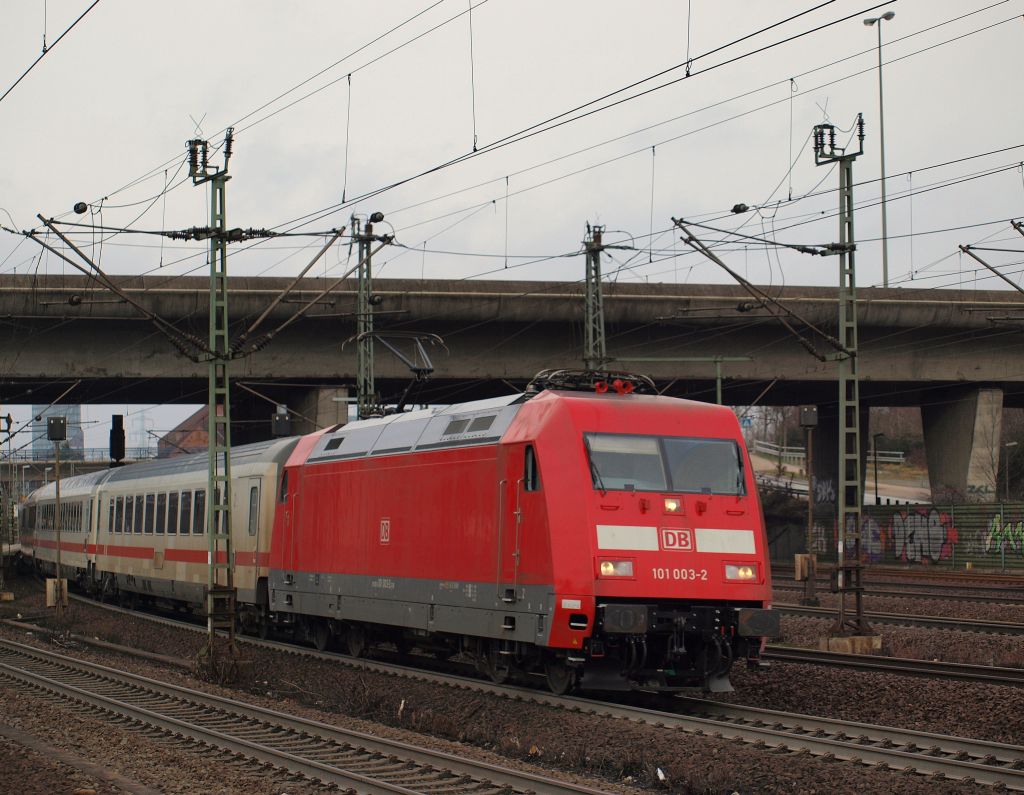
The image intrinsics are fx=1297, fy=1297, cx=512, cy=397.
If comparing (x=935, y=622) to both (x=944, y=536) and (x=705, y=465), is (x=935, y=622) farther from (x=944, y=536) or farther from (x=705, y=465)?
(x=944, y=536)

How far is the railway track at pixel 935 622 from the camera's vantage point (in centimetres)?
2220

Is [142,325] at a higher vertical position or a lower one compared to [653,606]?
higher

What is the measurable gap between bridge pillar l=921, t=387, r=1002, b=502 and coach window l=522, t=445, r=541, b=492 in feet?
109

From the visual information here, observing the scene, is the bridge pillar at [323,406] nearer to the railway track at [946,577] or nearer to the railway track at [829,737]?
the railway track at [946,577]

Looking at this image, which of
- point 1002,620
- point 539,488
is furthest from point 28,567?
point 539,488

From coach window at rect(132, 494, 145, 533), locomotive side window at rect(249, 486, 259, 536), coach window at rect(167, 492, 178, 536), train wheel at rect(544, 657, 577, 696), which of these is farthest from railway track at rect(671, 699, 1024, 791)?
coach window at rect(132, 494, 145, 533)

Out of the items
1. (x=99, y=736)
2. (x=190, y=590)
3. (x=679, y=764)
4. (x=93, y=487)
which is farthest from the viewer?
(x=93, y=487)

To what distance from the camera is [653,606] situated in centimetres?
1402

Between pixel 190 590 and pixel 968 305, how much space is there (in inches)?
1009

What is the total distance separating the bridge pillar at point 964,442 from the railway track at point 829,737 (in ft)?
106

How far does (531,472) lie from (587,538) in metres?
1.15

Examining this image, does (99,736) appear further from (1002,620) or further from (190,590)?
(1002,620)

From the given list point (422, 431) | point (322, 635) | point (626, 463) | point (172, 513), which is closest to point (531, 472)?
point (626, 463)

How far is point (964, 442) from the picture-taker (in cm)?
4622
